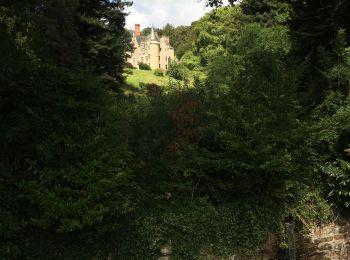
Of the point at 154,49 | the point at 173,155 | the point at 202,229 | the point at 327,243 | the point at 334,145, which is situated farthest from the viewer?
the point at 154,49

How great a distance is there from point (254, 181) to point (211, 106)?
2.17 metres

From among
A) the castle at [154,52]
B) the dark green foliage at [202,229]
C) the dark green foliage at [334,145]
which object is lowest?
the dark green foliage at [202,229]

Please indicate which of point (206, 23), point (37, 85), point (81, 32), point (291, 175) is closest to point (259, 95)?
point (291, 175)

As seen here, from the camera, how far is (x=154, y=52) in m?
85.4

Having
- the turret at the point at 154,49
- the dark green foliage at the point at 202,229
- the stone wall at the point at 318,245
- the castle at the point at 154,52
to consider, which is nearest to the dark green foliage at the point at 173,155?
the dark green foliage at the point at 202,229

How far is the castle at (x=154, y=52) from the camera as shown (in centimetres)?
8531

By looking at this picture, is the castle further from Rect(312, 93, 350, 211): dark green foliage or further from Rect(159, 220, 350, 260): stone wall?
Rect(159, 220, 350, 260): stone wall

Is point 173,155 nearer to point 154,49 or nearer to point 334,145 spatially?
point 334,145

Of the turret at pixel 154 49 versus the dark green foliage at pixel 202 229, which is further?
the turret at pixel 154 49

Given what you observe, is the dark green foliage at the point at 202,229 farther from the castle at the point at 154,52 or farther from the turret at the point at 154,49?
the turret at the point at 154,49

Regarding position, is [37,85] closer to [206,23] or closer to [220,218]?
[220,218]

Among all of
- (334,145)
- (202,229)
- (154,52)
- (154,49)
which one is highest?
(154,49)

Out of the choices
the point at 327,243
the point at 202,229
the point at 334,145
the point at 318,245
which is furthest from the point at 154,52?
the point at 202,229

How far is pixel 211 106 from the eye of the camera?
34.6ft
